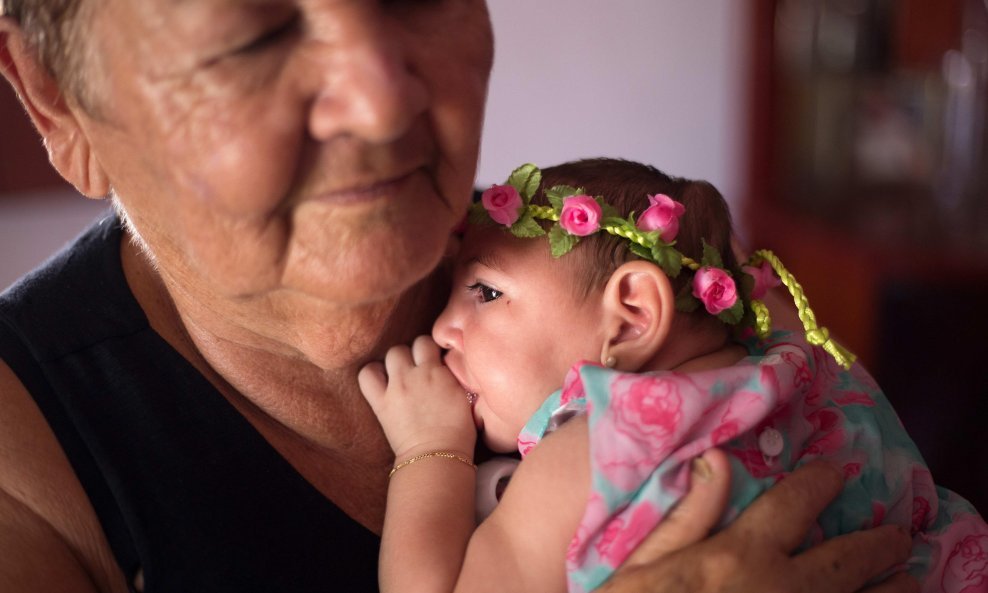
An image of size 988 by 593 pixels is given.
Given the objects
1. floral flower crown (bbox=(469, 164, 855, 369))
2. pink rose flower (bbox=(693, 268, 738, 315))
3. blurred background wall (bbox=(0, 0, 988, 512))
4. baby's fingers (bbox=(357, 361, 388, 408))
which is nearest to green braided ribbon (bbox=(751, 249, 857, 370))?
floral flower crown (bbox=(469, 164, 855, 369))

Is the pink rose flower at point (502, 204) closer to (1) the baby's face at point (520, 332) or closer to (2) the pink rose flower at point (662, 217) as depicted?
(1) the baby's face at point (520, 332)

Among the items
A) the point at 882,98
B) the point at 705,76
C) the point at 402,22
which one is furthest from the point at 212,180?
the point at 705,76

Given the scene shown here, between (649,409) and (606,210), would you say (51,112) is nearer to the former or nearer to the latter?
(606,210)

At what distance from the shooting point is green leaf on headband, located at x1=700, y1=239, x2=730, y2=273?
1411 mm

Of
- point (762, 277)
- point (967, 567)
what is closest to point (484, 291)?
point (762, 277)

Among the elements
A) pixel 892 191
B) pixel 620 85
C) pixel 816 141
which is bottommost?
pixel 892 191

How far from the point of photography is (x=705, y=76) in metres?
4.49

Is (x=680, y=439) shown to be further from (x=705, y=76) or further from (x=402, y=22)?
(x=705, y=76)

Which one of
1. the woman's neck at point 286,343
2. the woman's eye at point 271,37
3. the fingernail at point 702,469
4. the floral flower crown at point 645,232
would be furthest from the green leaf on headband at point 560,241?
the woman's eye at point 271,37

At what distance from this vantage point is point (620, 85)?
4.50m

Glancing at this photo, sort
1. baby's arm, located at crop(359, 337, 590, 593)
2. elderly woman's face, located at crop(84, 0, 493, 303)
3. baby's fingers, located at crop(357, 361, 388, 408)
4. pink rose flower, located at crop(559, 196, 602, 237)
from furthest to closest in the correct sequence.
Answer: baby's fingers, located at crop(357, 361, 388, 408), pink rose flower, located at crop(559, 196, 602, 237), baby's arm, located at crop(359, 337, 590, 593), elderly woman's face, located at crop(84, 0, 493, 303)

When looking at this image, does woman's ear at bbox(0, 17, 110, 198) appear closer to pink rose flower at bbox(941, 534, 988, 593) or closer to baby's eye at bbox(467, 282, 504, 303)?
baby's eye at bbox(467, 282, 504, 303)

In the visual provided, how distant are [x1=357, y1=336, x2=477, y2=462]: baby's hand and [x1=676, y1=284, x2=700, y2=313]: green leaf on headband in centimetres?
31

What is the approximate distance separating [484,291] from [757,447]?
0.41 meters
